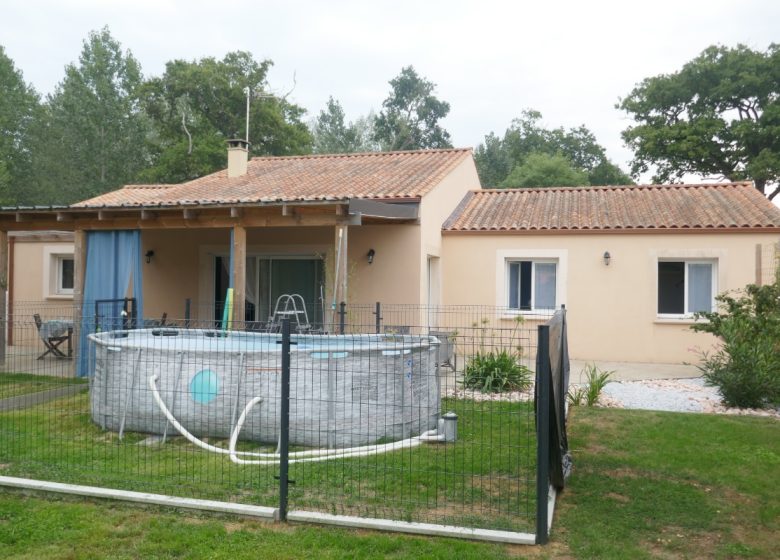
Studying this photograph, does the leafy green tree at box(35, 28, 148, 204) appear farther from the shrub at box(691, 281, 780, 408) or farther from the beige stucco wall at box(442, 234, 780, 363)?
the shrub at box(691, 281, 780, 408)

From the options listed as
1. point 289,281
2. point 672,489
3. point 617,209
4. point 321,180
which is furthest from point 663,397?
point 321,180

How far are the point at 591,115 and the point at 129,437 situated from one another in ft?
126

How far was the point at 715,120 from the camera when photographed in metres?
28.9

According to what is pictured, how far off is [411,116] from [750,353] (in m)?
39.2

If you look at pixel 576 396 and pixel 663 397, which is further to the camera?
pixel 663 397

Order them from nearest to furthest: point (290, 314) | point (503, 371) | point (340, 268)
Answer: point (503, 371) < point (340, 268) < point (290, 314)

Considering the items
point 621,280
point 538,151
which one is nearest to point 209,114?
point 538,151

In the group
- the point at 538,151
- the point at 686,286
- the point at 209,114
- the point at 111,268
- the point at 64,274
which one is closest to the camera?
the point at 111,268

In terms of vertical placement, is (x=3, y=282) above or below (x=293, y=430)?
above

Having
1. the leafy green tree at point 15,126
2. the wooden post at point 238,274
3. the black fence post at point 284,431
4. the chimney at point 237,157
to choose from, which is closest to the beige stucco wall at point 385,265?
the wooden post at point 238,274

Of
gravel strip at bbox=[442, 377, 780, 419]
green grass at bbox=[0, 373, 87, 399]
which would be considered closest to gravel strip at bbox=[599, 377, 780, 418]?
gravel strip at bbox=[442, 377, 780, 419]

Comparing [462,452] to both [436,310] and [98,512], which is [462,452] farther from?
[436,310]

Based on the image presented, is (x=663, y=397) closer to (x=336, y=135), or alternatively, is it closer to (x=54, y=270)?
(x=54, y=270)

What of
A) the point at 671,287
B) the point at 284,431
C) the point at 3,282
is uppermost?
the point at 671,287
